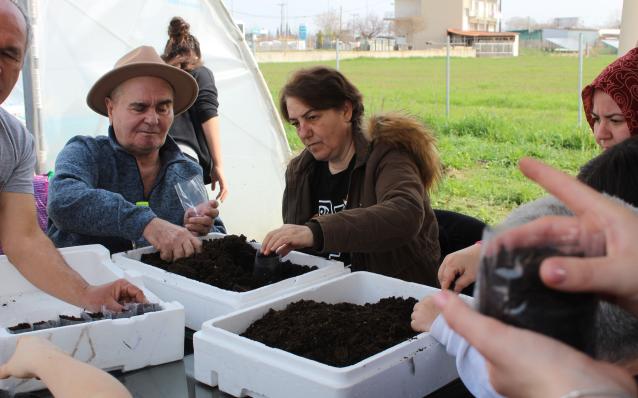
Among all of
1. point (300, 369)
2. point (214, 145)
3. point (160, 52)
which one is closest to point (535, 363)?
point (300, 369)

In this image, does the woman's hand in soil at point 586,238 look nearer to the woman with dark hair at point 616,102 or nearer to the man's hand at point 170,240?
the man's hand at point 170,240

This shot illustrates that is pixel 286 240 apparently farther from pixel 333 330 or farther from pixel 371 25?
pixel 371 25

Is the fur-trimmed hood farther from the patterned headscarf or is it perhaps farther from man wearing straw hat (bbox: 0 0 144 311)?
man wearing straw hat (bbox: 0 0 144 311)

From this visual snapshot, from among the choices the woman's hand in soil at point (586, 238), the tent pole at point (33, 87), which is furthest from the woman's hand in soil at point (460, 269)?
the tent pole at point (33, 87)

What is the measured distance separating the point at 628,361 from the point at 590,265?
8.1 inches

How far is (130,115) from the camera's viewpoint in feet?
8.29

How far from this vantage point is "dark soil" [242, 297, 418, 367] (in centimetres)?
137

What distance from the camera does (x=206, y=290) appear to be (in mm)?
1743

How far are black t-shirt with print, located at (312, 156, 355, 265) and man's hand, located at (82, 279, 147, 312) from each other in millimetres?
1066

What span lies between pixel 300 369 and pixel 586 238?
2.46 feet

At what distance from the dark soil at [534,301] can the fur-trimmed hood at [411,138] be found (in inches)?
72.1

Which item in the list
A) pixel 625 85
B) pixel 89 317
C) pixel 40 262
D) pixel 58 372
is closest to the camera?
pixel 58 372

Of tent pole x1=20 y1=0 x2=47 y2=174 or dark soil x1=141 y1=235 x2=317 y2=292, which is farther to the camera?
tent pole x1=20 y1=0 x2=47 y2=174

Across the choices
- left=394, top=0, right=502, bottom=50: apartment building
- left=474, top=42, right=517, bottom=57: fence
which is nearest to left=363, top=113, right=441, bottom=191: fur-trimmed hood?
left=474, top=42, right=517, bottom=57: fence
